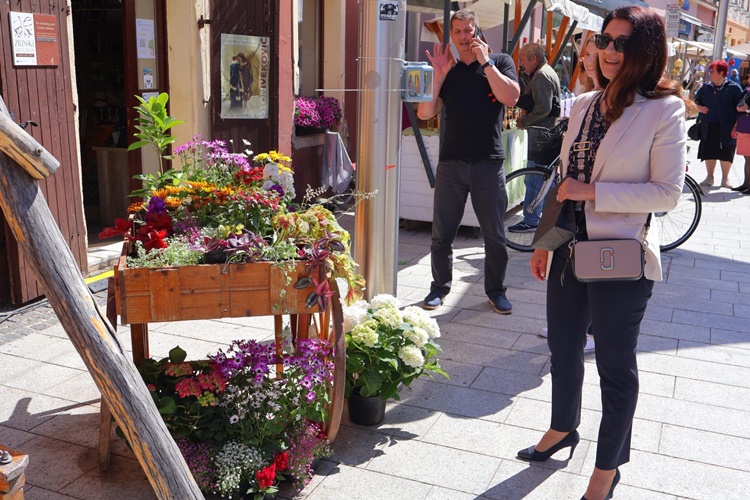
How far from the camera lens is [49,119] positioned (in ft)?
18.5

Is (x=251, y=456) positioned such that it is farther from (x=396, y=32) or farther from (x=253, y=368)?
(x=396, y=32)

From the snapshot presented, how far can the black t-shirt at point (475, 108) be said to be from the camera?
5.27 m

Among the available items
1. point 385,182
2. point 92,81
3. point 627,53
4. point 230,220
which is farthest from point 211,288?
point 92,81

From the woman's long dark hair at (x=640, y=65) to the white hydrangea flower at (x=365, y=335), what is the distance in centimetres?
147

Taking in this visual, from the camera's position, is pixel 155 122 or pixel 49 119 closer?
pixel 155 122

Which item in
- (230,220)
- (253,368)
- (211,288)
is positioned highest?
(230,220)

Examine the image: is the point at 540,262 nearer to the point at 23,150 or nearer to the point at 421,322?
the point at 421,322

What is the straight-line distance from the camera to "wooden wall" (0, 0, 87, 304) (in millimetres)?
5289

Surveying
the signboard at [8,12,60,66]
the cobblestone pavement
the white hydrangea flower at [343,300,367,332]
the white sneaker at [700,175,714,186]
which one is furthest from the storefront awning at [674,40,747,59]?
the white hydrangea flower at [343,300,367,332]

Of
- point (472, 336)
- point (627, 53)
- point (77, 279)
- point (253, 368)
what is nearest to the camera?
point (77, 279)

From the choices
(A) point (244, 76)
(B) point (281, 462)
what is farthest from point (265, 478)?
(A) point (244, 76)

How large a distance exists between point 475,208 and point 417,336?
1.89 m

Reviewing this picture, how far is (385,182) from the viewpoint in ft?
14.1

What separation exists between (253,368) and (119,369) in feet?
3.95
